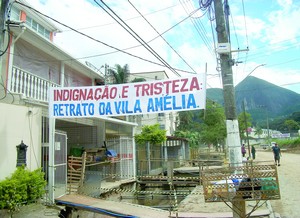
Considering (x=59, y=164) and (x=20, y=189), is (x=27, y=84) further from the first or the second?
(x=20, y=189)

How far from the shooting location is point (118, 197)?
43.3ft

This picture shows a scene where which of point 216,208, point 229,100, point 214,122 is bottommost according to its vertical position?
point 216,208

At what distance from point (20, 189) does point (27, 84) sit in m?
4.81

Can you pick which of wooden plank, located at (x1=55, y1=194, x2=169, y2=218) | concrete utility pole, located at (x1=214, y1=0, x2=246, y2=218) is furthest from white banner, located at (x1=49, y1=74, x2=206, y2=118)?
wooden plank, located at (x1=55, y1=194, x2=169, y2=218)

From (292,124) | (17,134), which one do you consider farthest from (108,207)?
A: (292,124)

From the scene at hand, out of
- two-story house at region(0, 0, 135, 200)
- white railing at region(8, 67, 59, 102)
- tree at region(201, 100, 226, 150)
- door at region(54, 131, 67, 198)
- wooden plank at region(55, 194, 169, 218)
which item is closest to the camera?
wooden plank at region(55, 194, 169, 218)

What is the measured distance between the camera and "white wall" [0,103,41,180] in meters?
7.57

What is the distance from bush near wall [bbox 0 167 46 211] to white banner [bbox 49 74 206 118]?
1.84 m

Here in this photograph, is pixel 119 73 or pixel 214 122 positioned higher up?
pixel 119 73

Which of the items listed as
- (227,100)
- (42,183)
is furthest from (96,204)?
(227,100)

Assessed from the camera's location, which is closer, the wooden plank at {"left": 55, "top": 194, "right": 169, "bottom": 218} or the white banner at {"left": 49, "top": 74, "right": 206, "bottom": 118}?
the wooden plank at {"left": 55, "top": 194, "right": 169, "bottom": 218}

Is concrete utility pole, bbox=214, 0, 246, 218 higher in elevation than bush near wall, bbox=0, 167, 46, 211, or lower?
higher

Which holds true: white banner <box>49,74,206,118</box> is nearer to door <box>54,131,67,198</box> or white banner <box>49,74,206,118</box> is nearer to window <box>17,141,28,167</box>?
window <box>17,141,28,167</box>

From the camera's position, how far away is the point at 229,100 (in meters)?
6.41
